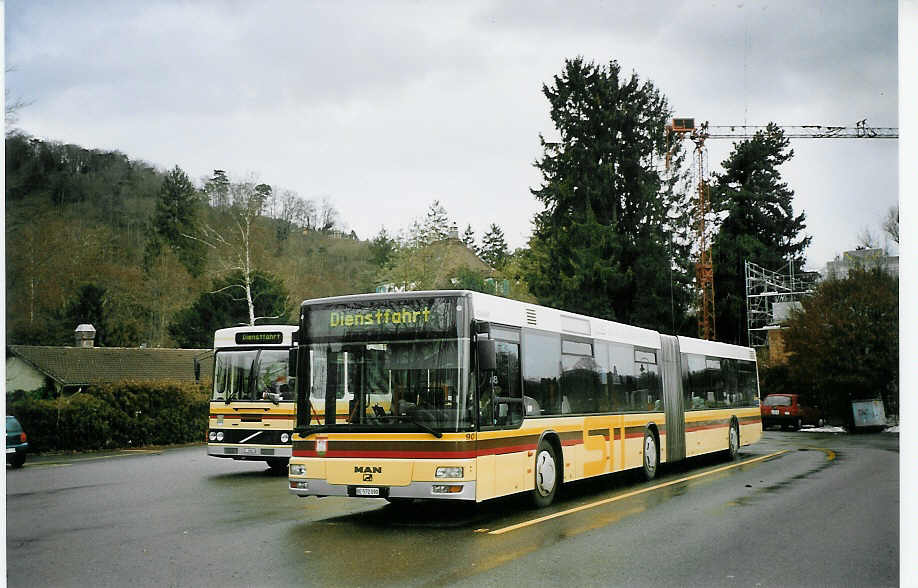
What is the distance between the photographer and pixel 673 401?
1847 cm

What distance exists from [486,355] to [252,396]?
8865mm

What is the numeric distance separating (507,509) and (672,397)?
21.7 ft

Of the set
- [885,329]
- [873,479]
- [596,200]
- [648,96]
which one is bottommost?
[873,479]

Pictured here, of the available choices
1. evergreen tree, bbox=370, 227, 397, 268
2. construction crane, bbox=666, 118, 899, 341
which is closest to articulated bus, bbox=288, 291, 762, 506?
construction crane, bbox=666, 118, 899, 341

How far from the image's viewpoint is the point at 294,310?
140ft

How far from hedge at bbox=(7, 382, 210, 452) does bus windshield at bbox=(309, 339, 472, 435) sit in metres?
17.6

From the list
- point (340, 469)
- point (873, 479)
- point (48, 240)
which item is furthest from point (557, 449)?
point (48, 240)

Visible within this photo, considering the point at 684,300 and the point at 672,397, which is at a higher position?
the point at 684,300

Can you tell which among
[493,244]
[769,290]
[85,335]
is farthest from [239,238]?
[493,244]

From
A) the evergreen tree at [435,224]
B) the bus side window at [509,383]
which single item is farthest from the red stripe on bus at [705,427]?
the evergreen tree at [435,224]

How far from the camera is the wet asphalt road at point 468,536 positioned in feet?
27.6

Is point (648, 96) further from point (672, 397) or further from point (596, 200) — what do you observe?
point (672, 397)

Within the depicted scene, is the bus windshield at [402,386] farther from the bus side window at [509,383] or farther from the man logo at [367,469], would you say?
the bus side window at [509,383]

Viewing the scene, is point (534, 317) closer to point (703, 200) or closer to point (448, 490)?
point (448, 490)
